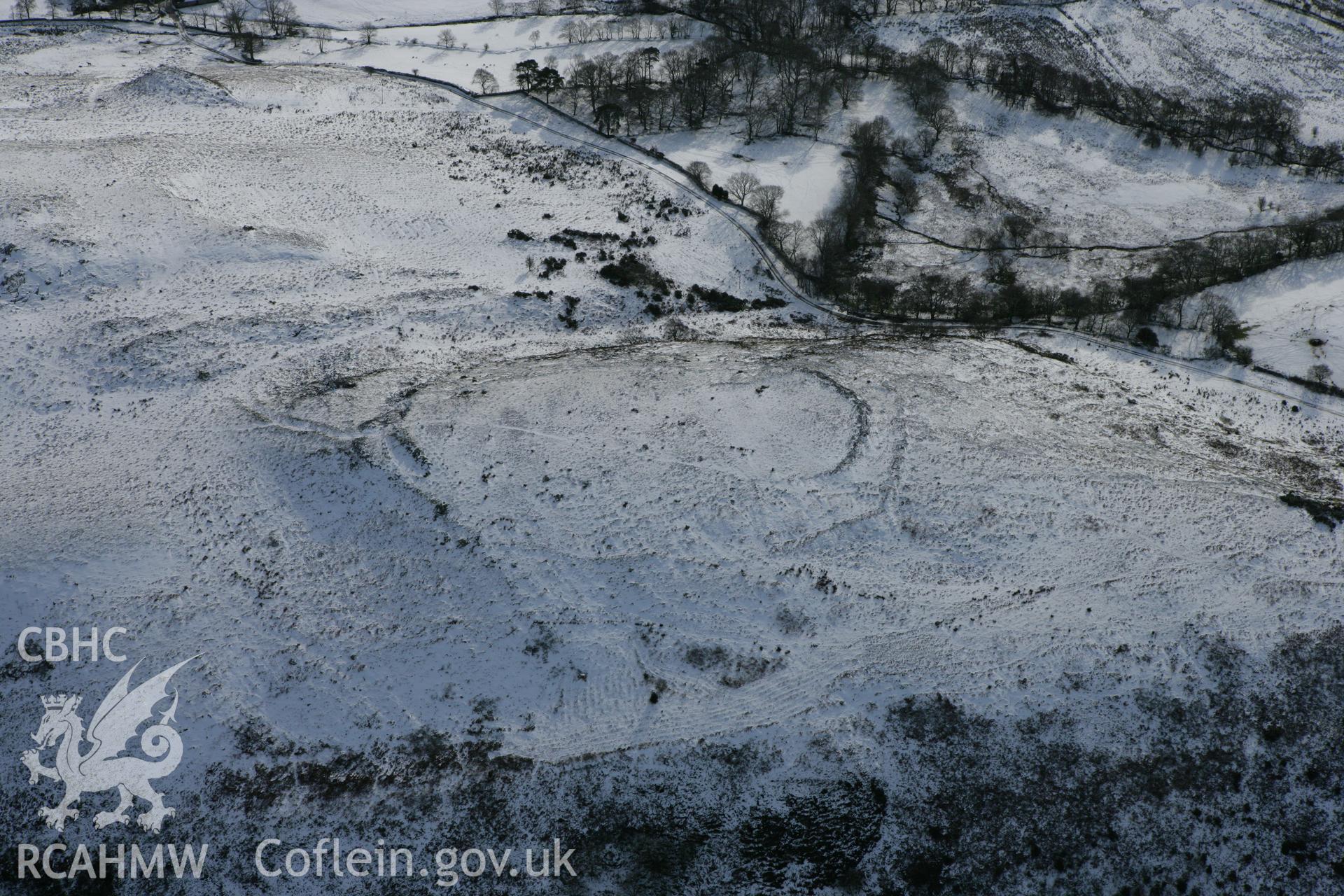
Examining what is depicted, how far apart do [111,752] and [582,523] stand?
1731 cm

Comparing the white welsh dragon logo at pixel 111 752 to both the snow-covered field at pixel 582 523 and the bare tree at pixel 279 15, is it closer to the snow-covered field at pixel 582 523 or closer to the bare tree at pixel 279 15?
the snow-covered field at pixel 582 523

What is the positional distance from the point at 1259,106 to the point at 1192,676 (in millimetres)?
68750

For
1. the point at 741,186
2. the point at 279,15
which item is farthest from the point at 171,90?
the point at 741,186

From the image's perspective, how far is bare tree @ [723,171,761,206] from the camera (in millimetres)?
58325

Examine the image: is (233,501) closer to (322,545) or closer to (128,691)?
(322,545)

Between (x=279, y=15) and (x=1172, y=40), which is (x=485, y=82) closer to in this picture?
(x=279, y=15)

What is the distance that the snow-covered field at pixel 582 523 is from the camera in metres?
27.3

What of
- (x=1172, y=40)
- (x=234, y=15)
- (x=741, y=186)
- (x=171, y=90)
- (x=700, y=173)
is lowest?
(x=741, y=186)

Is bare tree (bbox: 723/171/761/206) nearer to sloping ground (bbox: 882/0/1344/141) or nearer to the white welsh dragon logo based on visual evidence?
sloping ground (bbox: 882/0/1344/141)

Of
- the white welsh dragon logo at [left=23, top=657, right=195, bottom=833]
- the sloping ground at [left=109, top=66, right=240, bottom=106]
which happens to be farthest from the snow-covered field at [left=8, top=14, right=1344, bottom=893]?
the sloping ground at [left=109, top=66, right=240, bottom=106]

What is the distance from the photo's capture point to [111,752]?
89.2 ft

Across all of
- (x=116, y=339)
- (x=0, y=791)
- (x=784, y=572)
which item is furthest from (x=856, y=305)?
(x=0, y=791)

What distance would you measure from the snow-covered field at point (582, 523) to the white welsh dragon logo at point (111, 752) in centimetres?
66

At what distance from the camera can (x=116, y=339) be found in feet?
133
